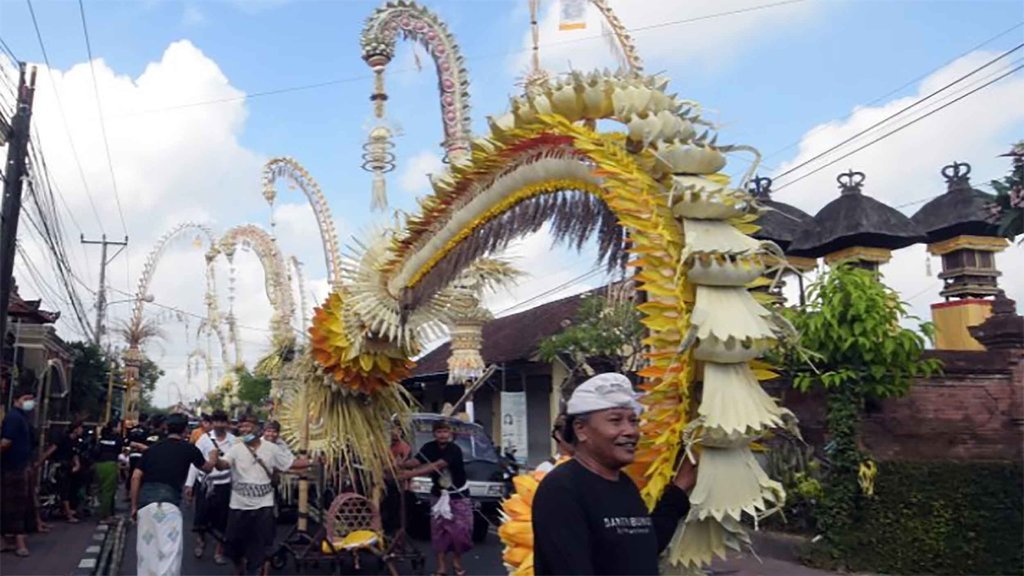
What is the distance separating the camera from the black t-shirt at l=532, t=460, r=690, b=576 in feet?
7.84

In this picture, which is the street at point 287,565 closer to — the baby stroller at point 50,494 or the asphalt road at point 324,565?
the asphalt road at point 324,565

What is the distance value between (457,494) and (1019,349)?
6.79 m

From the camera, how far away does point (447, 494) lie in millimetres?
8234

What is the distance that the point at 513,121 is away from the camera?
4246 millimetres

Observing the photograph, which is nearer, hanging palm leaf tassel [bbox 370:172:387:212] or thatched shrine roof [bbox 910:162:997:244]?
hanging palm leaf tassel [bbox 370:172:387:212]

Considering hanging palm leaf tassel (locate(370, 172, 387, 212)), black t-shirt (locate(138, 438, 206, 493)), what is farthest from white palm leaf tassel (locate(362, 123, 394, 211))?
black t-shirt (locate(138, 438, 206, 493))

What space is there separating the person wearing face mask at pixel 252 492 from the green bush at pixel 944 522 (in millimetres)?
5830

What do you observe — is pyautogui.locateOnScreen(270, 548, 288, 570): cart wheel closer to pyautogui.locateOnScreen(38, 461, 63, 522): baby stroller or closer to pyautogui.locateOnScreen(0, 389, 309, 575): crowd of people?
pyautogui.locateOnScreen(0, 389, 309, 575): crowd of people

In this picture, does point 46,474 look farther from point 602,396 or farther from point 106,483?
point 602,396

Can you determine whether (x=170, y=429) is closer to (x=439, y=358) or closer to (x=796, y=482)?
(x=796, y=482)

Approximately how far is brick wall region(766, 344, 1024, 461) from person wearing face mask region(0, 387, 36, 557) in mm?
8237

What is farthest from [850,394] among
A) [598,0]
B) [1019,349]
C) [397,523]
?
[598,0]

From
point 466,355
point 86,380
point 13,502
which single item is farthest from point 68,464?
point 86,380

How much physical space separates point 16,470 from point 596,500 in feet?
29.1
